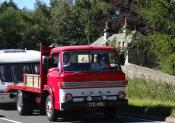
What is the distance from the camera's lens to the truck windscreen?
16688 mm

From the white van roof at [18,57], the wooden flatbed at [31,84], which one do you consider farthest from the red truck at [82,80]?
the white van roof at [18,57]

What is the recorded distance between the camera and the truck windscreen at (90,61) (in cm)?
1669

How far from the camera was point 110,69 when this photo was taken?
16984 mm

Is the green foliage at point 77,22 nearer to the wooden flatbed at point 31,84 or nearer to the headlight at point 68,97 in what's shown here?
the wooden flatbed at point 31,84

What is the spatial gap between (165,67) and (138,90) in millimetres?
1932

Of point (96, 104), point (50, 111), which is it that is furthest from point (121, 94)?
point (50, 111)

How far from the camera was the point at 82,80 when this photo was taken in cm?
1636

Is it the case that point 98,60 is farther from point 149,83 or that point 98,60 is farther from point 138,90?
point 149,83

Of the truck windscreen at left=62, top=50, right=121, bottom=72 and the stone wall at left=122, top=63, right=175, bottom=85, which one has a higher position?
the truck windscreen at left=62, top=50, right=121, bottom=72

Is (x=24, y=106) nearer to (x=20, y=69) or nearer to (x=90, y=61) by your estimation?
(x=90, y=61)

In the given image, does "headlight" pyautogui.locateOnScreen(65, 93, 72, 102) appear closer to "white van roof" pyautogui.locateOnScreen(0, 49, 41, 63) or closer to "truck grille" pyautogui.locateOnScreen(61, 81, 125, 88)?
"truck grille" pyautogui.locateOnScreen(61, 81, 125, 88)

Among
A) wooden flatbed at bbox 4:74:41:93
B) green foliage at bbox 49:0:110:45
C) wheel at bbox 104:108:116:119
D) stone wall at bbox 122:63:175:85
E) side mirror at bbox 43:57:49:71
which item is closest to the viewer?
side mirror at bbox 43:57:49:71

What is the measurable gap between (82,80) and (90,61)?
91 centimetres

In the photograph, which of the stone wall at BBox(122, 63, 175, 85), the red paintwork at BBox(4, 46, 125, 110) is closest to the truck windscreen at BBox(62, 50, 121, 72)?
the red paintwork at BBox(4, 46, 125, 110)
